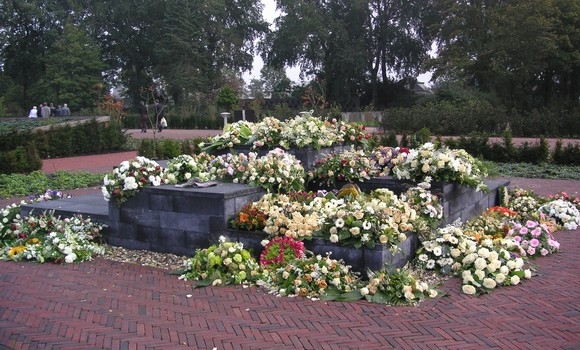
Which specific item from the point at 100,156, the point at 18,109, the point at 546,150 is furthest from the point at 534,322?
the point at 18,109

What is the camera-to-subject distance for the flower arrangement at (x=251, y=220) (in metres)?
5.45

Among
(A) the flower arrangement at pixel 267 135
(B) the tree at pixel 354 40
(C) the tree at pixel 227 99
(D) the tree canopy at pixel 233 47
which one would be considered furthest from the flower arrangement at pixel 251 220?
(B) the tree at pixel 354 40

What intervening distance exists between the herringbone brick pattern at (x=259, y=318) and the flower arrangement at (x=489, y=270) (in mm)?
85

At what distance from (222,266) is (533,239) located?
312 cm

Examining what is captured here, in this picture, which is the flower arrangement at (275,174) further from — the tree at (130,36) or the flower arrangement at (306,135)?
the tree at (130,36)

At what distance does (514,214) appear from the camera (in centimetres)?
712

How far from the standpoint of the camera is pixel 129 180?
19.7 feet

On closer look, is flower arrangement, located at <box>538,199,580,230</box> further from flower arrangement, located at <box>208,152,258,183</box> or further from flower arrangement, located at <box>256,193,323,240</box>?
flower arrangement, located at <box>208,152,258,183</box>

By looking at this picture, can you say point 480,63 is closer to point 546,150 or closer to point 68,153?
point 546,150

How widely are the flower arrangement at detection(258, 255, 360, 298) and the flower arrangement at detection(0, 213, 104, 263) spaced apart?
2231 mm

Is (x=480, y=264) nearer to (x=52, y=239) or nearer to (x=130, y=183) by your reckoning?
(x=130, y=183)

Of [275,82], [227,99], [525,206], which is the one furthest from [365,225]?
[275,82]

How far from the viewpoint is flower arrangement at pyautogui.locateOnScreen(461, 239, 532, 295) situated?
15.2ft

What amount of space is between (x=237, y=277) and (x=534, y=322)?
94.8 inches
